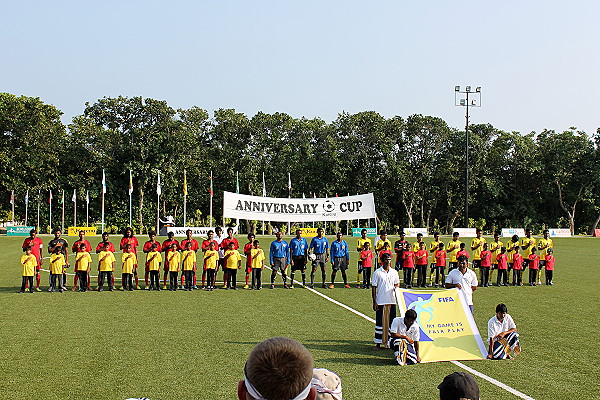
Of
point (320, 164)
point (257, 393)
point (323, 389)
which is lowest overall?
point (323, 389)

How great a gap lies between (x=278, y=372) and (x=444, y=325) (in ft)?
24.2

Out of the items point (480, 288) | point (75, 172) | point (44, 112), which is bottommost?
point (480, 288)

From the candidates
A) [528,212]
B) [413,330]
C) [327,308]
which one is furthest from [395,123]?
[413,330]

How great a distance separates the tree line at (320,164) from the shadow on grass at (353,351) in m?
58.8

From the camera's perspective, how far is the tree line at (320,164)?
6662cm

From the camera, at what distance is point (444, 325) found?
909 centimetres

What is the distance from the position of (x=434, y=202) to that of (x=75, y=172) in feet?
136

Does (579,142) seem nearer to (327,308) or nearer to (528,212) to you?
(528,212)

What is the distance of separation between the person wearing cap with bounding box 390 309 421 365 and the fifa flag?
0.38 feet

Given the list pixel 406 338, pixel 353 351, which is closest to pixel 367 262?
pixel 353 351

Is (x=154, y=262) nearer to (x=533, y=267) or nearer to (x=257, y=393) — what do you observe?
(x=533, y=267)

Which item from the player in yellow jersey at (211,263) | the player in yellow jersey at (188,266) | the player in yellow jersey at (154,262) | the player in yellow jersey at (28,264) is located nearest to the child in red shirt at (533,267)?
the player in yellow jersey at (211,263)

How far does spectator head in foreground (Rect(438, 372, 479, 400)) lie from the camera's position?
10.7ft

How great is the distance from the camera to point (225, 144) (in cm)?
7219
